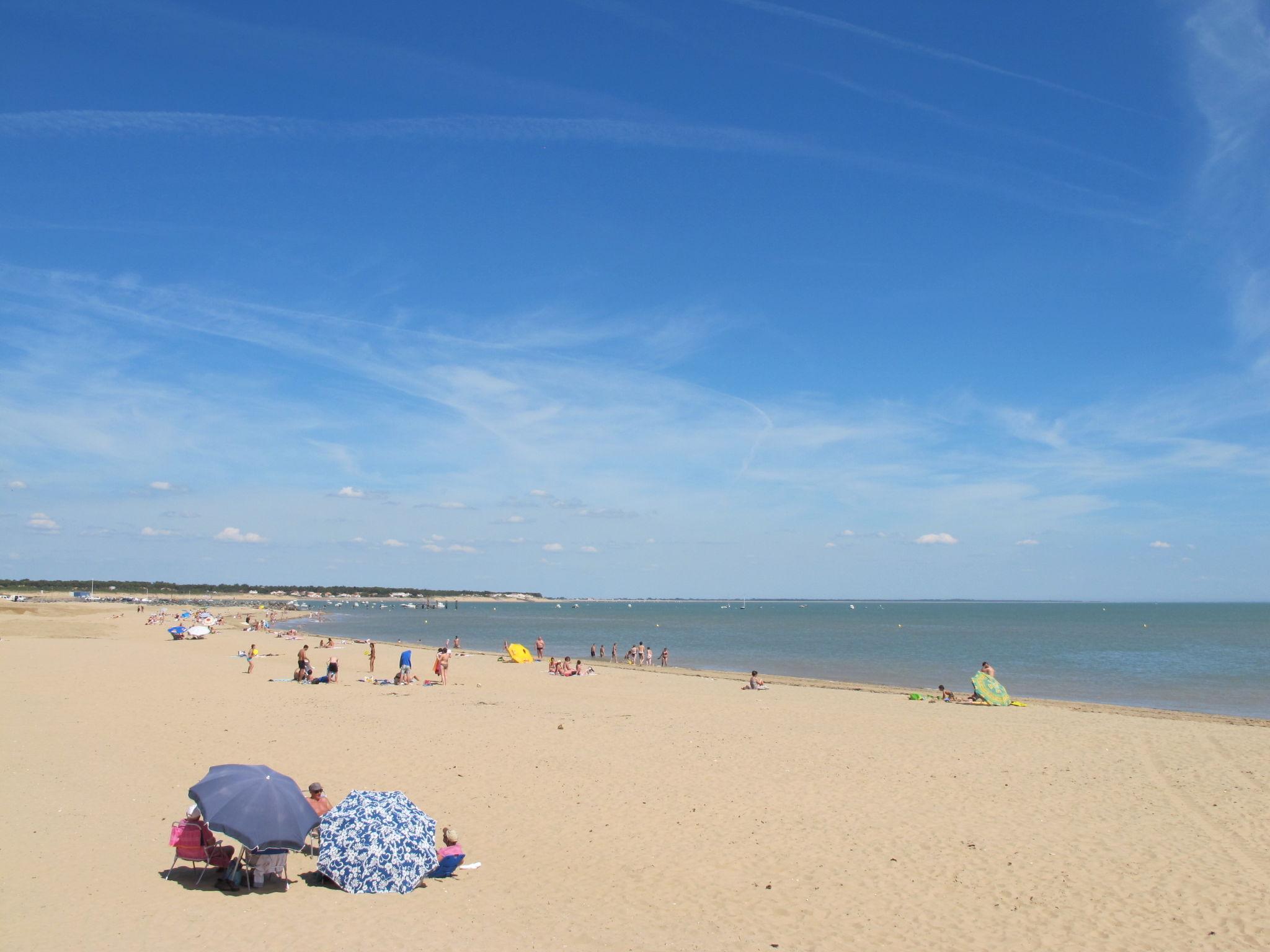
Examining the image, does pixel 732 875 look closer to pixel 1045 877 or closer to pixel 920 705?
pixel 1045 877

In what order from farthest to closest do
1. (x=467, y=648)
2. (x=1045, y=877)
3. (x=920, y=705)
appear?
(x=467, y=648) → (x=920, y=705) → (x=1045, y=877)

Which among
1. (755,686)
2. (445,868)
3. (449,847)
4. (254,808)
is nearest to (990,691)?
(755,686)

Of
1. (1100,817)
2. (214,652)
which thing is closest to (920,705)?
(1100,817)

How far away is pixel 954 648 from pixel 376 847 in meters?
60.9

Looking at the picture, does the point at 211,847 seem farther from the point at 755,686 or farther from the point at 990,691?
the point at 755,686

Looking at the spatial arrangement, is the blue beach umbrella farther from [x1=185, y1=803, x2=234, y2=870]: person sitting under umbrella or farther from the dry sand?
the dry sand

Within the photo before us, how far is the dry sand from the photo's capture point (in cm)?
825

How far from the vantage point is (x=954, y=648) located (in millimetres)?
62969

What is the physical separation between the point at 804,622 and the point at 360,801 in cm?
10893

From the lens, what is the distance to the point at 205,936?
7.64m

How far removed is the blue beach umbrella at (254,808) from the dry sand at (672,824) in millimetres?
694

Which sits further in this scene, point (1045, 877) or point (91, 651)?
point (91, 651)

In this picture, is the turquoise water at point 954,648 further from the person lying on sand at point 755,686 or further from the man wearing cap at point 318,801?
the man wearing cap at point 318,801

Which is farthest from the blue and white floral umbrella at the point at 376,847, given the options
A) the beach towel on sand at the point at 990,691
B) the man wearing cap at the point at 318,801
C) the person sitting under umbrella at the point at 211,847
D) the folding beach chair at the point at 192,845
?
the beach towel on sand at the point at 990,691
